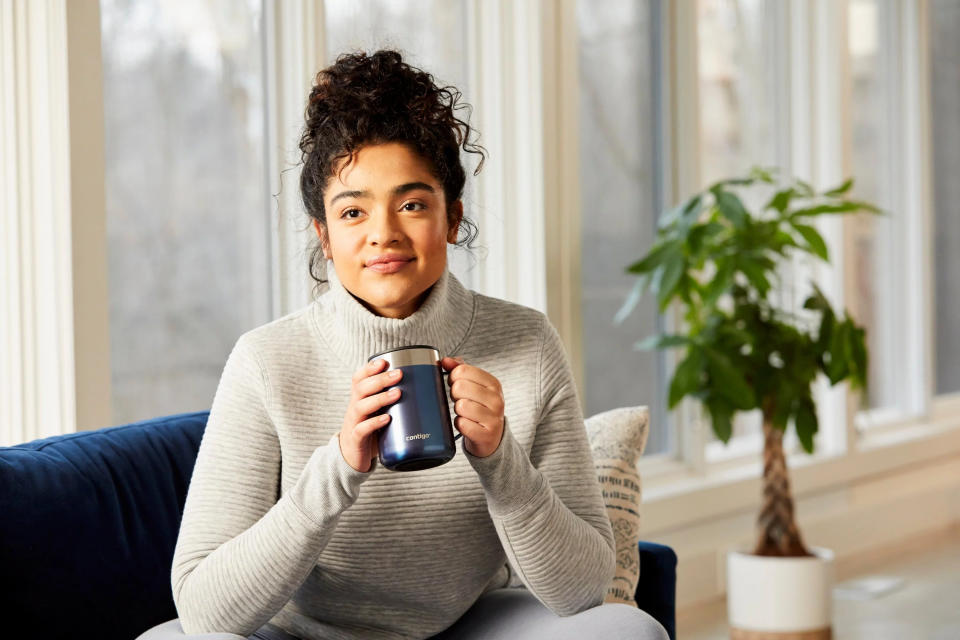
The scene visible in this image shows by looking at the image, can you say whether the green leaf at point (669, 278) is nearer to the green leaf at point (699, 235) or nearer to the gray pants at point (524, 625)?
the green leaf at point (699, 235)

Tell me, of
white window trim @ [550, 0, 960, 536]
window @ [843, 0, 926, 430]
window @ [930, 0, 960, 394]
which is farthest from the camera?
window @ [930, 0, 960, 394]

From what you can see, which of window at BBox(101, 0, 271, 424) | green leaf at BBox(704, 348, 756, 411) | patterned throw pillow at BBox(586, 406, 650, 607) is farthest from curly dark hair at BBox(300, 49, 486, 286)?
green leaf at BBox(704, 348, 756, 411)

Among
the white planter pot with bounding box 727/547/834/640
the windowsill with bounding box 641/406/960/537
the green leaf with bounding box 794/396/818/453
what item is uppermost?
the green leaf with bounding box 794/396/818/453

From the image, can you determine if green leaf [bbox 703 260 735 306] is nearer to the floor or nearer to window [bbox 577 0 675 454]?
window [bbox 577 0 675 454]

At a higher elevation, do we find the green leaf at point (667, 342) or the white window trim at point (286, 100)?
the white window trim at point (286, 100)

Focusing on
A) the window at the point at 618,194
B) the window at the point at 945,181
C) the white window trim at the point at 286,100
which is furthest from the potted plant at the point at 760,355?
the window at the point at 945,181

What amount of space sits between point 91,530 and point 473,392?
0.60 m

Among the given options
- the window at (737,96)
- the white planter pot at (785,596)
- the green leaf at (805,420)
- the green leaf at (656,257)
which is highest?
the window at (737,96)

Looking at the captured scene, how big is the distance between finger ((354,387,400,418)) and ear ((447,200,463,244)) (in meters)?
0.37

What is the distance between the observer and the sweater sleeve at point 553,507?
4.09ft

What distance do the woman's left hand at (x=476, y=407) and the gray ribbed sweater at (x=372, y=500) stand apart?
0.02 metres

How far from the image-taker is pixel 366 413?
3.73 feet

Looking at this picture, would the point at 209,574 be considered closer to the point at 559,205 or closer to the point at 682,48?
the point at 559,205

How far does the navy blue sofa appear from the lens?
1.37m
